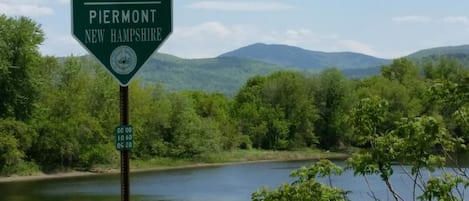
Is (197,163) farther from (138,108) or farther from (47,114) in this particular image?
(47,114)

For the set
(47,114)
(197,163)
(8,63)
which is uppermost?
(8,63)

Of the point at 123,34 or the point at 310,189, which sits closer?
the point at 123,34

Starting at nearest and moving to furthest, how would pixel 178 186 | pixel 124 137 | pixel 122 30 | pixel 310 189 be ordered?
pixel 124 137 → pixel 122 30 → pixel 310 189 → pixel 178 186

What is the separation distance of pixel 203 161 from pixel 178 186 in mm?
19042

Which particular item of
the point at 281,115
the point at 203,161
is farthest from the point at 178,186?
the point at 281,115

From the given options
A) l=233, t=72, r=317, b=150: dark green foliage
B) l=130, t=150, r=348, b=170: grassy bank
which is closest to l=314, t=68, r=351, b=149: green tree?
l=233, t=72, r=317, b=150: dark green foliage

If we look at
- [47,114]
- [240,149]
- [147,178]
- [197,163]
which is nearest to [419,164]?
[147,178]

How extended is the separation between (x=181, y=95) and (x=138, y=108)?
223 inches

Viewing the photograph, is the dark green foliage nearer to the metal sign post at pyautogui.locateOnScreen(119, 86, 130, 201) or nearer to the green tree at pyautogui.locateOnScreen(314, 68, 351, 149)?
the green tree at pyautogui.locateOnScreen(314, 68, 351, 149)

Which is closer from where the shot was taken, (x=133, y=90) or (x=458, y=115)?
(x=458, y=115)

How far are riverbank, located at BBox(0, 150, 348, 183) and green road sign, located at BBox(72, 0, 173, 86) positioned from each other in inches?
1713

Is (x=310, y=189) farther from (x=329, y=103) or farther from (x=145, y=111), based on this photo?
(x=329, y=103)

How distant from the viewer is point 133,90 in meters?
55.6

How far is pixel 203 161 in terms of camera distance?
60.5 meters
